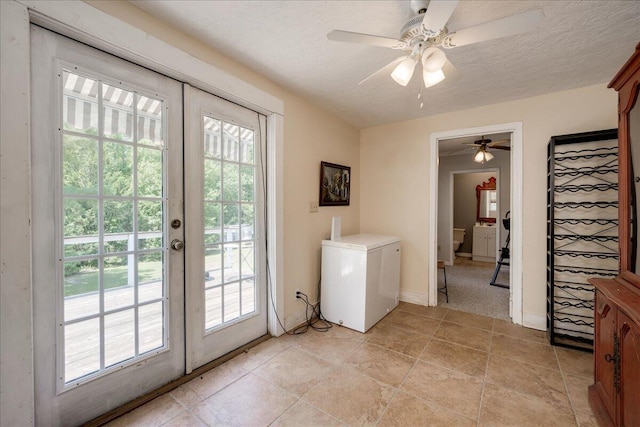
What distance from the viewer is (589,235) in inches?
90.4

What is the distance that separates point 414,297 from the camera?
328 cm

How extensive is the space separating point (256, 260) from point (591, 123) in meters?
3.25

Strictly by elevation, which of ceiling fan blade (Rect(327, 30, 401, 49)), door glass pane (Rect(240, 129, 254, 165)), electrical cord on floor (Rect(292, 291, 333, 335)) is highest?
ceiling fan blade (Rect(327, 30, 401, 49))

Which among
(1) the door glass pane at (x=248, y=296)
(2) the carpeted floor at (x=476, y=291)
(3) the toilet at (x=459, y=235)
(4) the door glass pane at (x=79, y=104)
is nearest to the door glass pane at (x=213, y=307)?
(1) the door glass pane at (x=248, y=296)

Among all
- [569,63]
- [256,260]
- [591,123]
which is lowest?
[256,260]

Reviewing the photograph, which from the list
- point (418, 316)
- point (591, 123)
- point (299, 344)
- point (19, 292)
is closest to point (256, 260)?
point (299, 344)

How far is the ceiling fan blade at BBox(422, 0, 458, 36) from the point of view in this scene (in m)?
1.05

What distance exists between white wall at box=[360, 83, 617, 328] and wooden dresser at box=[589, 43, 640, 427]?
44.4 inches

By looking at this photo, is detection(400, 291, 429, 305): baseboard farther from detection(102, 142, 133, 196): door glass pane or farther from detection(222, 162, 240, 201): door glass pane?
detection(102, 142, 133, 196): door glass pane

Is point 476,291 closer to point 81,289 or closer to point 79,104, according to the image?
point 81,289

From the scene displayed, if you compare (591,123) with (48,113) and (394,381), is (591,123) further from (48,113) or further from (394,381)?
(48,113)

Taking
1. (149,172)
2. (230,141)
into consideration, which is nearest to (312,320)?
(230,141)

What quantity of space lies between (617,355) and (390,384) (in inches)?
46.6

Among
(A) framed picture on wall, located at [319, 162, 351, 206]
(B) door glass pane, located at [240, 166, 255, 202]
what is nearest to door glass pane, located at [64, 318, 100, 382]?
(B) door glass pane, located at [240, 166, 255, 202]
